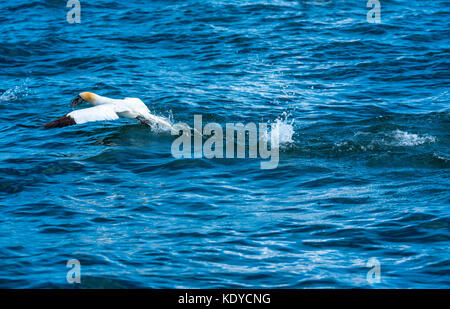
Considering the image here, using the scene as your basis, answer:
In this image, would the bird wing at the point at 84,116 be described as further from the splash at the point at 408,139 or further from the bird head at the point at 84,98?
the splash at the point at 408,139

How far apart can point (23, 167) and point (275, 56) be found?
25.5ft

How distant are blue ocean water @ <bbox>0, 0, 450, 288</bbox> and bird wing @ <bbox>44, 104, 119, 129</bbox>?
46cm

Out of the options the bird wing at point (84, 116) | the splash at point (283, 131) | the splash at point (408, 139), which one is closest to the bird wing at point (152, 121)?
the bird wing at point (84, 116)

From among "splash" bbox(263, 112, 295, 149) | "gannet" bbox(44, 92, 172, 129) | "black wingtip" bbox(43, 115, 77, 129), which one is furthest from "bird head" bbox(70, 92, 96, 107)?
"splash" bbox(263, 112, 295, 149)

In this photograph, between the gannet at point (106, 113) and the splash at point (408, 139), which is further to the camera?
the splash at point (408, 139)

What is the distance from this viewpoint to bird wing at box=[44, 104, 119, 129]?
11180 millimetres

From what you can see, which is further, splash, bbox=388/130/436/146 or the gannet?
splash, bbox=388/130/436/146

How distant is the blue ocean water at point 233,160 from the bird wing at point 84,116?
1.51ft

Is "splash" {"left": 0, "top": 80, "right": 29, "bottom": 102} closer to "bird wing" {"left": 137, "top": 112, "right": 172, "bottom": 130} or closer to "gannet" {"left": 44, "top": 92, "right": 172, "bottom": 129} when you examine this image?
"gannet" {"left": 44, "top": 92, "right": 172, "bottom": 129}

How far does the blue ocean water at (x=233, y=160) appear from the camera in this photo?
25.2 feet

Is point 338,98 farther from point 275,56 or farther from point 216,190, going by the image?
point 216,190

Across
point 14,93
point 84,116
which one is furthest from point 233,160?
point 14,93

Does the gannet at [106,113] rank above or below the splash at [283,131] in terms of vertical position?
above
